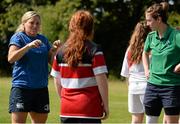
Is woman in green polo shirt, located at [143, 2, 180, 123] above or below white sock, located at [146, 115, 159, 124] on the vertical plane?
above

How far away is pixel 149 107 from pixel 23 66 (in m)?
1.68

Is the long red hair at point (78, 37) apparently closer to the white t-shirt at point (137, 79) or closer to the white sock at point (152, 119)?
the white sock at point (152, 119)

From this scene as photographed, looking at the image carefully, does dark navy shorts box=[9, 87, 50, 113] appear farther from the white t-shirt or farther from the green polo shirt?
the white t-shirt

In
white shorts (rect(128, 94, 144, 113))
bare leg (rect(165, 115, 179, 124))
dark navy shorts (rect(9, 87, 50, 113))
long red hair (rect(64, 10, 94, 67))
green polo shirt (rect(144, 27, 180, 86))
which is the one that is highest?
long red hair (rect(64, 10, 94, 67))

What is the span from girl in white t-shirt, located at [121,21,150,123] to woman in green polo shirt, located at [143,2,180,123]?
1274 mm

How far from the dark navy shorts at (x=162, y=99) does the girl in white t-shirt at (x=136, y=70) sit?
4.54 feet

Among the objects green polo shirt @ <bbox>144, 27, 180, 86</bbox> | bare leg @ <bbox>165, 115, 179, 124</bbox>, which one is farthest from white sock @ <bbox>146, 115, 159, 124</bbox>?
green polo shirt @ <bbox>144, 27, 180, 86</bbox>

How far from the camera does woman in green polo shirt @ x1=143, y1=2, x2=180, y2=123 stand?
6.74 metres

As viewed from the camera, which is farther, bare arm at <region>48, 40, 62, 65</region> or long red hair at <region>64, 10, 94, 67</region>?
bare arm at <region>48, 40, 62, 65</region>

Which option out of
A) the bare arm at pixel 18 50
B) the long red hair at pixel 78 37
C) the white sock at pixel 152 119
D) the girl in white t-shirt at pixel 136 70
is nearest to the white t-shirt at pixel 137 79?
the girl in white t-shirt at pixel 136 70

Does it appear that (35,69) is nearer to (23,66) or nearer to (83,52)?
(23,66)

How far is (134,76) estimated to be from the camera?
852cm

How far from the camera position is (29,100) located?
7.16 metres

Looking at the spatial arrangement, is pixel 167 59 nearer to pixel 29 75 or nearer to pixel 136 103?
pixel 29 75
